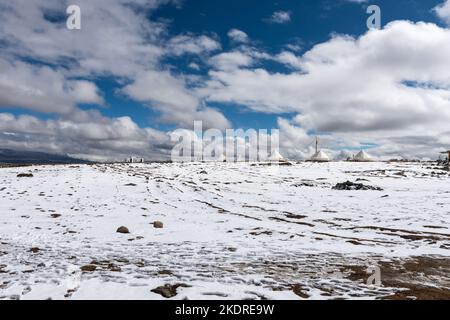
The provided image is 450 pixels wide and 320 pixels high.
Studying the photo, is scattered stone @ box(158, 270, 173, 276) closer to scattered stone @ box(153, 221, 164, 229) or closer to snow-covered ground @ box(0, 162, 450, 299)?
snow-covered ground @ box(0, 162, 450, 299)

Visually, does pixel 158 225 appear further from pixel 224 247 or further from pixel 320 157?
pixel 320 157

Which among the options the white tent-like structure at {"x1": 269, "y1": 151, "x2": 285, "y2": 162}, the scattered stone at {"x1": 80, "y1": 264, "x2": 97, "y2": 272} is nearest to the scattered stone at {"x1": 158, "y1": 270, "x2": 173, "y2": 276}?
the scattered stone at {"x1": 80, "y1": 264, "x2": 97, "y2": 272}

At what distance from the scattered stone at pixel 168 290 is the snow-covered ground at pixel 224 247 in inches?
1.7

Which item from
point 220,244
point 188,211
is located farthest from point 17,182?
point 220,244

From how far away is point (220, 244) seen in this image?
35.1ft

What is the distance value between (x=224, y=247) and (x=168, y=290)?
387 centimetres

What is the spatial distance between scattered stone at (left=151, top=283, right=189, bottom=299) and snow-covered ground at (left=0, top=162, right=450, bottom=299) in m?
0.04

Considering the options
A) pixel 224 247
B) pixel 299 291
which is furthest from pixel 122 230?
pixel 299 291

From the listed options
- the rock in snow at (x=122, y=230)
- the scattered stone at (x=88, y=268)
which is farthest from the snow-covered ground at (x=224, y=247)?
the rock in snow at (x=122, y=230)

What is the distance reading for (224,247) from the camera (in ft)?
33.8

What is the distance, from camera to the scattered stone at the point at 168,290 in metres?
6.39

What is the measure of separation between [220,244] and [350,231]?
5222 mm

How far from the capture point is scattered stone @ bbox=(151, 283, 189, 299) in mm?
6391
